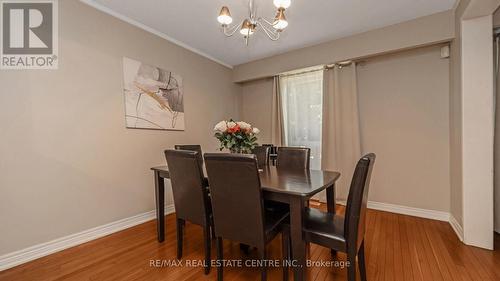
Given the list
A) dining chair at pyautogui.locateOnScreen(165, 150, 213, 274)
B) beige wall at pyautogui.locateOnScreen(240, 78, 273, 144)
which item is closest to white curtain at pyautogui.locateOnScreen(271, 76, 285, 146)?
beige wall at pyautogui.locateOnScreen(240, 78, 273, 144)

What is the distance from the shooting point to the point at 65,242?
6.59 feet

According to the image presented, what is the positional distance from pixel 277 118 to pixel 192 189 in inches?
96.7

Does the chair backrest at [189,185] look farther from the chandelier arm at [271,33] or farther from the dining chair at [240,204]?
the chandelier arm at [271,33]

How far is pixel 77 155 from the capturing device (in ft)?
6.89

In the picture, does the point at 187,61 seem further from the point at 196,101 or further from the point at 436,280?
the point at 436,280

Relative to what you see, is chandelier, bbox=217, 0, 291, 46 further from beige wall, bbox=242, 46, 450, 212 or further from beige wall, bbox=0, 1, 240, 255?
beige wall, bbox=242, 46, 450, 212

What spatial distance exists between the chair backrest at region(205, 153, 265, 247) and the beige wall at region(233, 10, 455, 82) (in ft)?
8.49

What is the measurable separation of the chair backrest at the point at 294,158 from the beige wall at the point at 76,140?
1.65m

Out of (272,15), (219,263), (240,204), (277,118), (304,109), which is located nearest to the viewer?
(240,204)

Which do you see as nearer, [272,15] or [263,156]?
[272,15]

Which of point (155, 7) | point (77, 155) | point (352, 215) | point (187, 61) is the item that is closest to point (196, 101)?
point (187, 61)

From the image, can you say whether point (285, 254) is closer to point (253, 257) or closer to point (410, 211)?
point (253, 257)

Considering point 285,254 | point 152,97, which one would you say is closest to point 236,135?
point 285,254

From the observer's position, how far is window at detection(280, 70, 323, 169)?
11.3ft
